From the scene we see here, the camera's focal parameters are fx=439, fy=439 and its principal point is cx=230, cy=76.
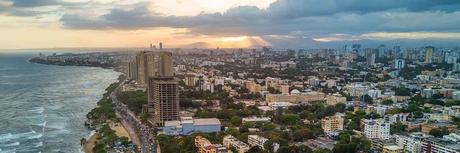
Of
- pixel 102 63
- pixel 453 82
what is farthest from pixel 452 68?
pixel 102 63

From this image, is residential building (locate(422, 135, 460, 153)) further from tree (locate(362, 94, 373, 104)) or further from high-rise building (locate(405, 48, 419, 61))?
high-rise building (locate(405, 48, 419, 61))

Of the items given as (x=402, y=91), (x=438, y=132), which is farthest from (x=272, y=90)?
(x=438, y=132)

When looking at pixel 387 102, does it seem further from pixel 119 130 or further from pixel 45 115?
pixel 45 115

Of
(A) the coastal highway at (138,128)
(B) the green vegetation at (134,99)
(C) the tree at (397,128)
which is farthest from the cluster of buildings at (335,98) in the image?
(B) the green vegetation at (134,99)

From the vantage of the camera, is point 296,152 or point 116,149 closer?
point 296,152

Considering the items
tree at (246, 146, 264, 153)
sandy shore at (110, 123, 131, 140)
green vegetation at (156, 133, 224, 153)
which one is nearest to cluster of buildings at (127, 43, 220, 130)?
green vegetation at (156, 133, 224, 153)

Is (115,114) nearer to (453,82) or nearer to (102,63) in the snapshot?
(453,82)
